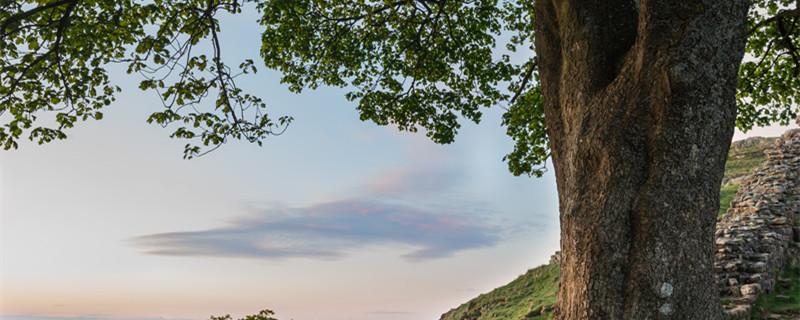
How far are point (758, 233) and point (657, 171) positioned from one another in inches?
398

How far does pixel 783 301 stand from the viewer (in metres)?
11.5

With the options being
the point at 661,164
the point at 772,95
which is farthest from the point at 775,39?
the point at 661,164

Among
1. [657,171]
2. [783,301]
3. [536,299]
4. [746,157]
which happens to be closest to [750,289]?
[783,301]

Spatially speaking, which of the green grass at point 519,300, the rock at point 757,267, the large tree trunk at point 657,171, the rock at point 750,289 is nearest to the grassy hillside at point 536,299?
the green grass at point 519,300

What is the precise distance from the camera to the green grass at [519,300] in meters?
14.6

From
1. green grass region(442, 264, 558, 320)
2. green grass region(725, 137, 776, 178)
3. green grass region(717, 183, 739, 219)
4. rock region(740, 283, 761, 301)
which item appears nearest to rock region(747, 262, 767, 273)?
rock region(740, 283, 761, 301)

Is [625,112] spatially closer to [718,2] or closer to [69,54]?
[718,2]

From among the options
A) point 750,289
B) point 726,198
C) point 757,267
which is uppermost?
point 726,198

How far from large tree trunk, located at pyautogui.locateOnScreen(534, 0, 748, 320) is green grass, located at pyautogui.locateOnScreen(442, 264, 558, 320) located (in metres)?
7.65

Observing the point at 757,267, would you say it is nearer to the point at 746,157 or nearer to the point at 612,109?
the point at 612,109

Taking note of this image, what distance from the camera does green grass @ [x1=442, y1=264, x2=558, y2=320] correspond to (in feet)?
47.9

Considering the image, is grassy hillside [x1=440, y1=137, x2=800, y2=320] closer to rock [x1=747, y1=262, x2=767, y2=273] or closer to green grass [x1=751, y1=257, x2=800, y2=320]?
green grass [x1=751, y1=257, x2=800, y2=320]

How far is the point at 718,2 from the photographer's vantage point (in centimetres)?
622

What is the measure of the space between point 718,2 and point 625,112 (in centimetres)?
170
